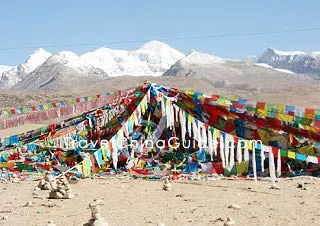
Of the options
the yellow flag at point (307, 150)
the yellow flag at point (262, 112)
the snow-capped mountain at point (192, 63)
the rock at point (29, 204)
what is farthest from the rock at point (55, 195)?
the snow-capped mountain at point (192, 63)

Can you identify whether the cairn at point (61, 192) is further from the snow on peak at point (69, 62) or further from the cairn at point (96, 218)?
the snow on peak at point (69, 62)

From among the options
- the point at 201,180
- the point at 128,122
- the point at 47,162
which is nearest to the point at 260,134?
the point at 201,180

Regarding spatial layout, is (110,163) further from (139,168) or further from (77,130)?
(77,130)

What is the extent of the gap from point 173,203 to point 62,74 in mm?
145476

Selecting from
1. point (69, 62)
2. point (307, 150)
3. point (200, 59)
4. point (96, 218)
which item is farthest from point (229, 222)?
point (200, 59)

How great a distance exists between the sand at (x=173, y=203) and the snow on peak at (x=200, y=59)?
493 ft

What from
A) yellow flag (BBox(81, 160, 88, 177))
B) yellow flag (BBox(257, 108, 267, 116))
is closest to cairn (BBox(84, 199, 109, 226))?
yellow flag (BBox(81, 160, 88, 177))

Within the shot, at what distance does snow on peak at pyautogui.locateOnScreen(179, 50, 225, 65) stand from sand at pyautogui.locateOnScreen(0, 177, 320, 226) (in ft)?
493

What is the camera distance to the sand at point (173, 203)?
24.0ft

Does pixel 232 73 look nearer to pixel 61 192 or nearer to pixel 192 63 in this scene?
pixel 192 63

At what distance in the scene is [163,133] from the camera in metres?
13.1

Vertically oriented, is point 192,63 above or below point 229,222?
above

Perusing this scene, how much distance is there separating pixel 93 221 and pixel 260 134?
6242 millimetres

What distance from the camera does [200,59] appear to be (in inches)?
6865
